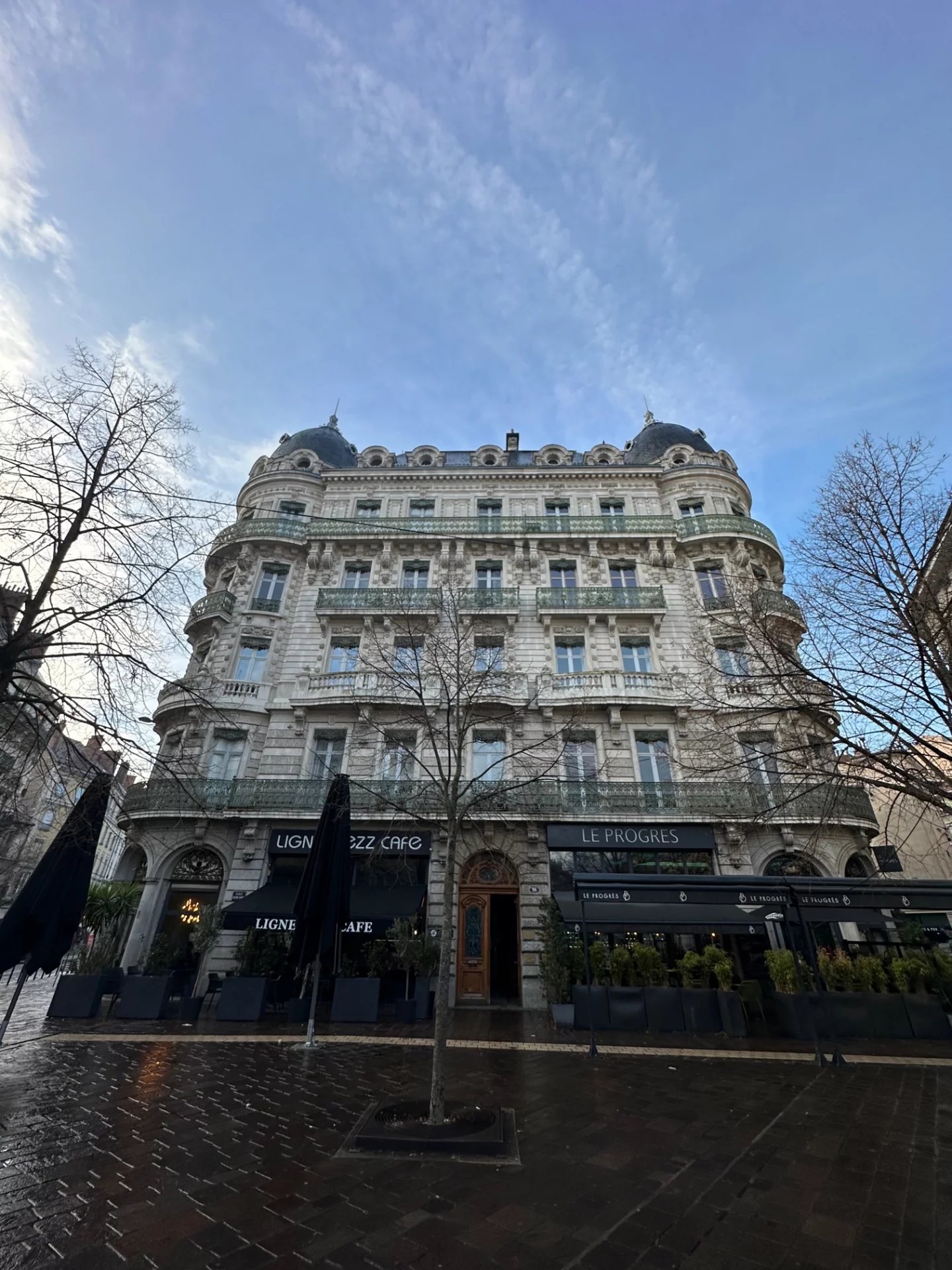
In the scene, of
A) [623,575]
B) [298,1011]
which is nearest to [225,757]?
[298,1011]

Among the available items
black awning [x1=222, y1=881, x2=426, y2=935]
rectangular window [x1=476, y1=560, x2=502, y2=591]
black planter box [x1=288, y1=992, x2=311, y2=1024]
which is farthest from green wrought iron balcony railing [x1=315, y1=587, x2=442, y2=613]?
black planter box [x1=288, y1=992, x2=311, y2=1024]

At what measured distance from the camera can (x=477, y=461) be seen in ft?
86.0

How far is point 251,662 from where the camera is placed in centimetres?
2009

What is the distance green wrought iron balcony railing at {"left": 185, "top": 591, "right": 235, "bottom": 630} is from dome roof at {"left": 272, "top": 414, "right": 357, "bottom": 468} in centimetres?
873

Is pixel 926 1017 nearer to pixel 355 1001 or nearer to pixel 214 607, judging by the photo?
pixel 355 1001

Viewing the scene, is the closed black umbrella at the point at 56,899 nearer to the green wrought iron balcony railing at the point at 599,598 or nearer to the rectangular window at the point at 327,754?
the rectangular window at the point at 327,754

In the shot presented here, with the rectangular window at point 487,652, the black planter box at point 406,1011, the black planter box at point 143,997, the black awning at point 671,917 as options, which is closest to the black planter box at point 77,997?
the black planter box at point 143,997

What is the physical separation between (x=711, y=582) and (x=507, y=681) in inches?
390

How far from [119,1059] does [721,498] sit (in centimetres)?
2518

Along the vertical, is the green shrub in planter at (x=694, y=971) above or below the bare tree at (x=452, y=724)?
below

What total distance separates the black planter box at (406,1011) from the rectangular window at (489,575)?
14.0 metres

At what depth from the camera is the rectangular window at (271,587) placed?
2116cm

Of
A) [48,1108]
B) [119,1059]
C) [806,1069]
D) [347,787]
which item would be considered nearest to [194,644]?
[347,787]

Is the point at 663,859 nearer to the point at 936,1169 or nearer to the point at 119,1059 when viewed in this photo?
the point at 936,1169
